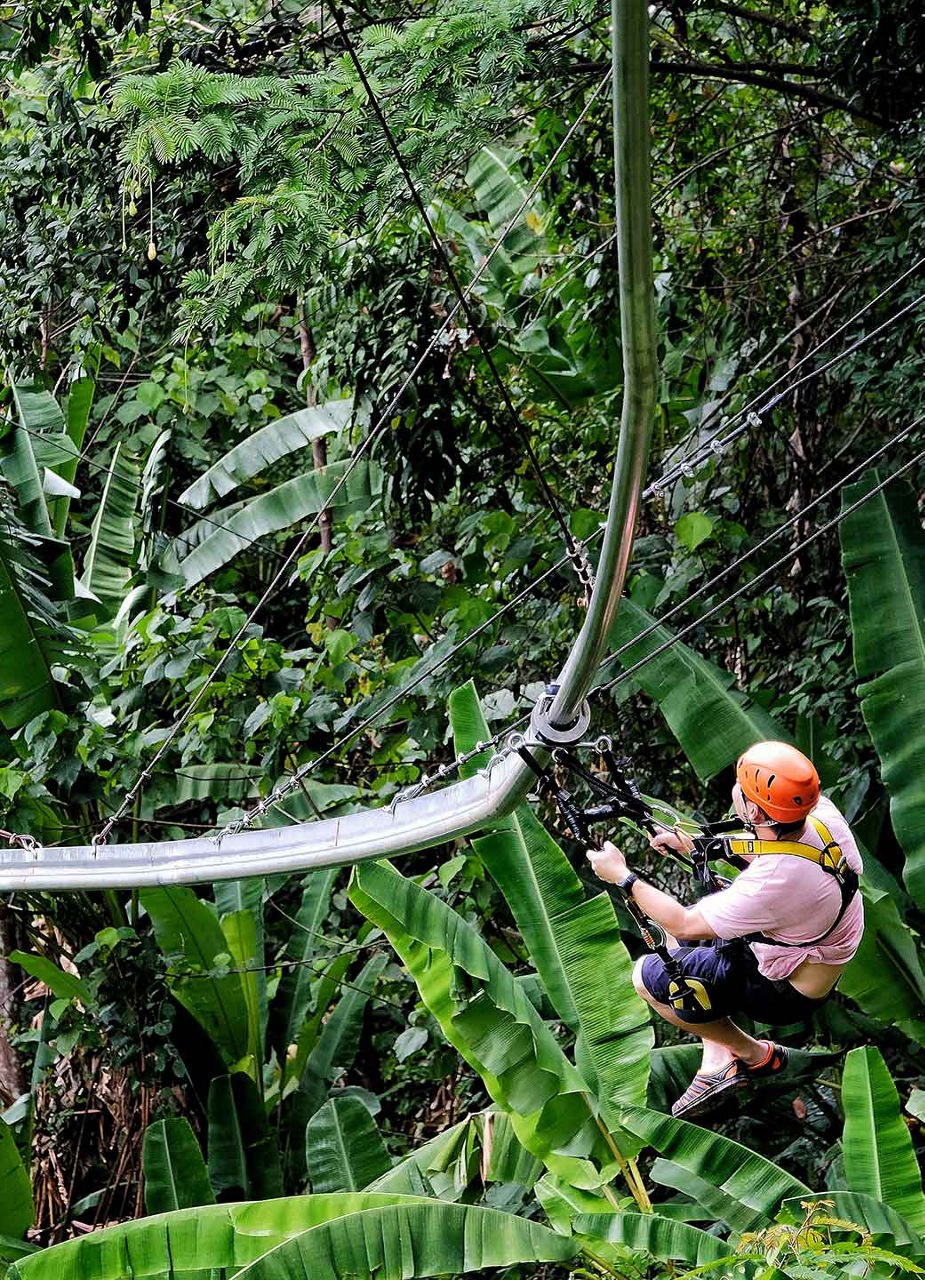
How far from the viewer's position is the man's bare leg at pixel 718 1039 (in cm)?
329

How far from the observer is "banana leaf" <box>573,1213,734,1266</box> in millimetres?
4227

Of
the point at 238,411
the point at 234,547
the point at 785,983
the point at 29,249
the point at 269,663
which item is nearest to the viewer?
the point at 785,983

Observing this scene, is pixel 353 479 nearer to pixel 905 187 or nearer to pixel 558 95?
pixel 558 95

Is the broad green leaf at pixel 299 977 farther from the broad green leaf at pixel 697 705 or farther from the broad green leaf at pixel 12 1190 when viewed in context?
the broad green leaf at pixel 697 705

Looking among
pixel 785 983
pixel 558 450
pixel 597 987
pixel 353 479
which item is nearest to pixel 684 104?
pixel 558 450

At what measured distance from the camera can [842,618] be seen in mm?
5543

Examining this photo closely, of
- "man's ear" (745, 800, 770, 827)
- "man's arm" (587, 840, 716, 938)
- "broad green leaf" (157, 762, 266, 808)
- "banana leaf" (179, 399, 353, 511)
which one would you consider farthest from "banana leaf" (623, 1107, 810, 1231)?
"banana leaf" (179, 399, 353, 511)

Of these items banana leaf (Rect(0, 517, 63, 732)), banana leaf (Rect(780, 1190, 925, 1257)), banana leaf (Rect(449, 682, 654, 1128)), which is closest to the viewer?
banana leaf (Rect(780, 1190, 925, 1257))

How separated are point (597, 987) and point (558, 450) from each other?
8.88 feet

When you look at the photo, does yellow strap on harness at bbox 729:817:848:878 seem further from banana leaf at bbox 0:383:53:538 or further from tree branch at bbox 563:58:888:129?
banana leaf at bbox 0:383:53:538

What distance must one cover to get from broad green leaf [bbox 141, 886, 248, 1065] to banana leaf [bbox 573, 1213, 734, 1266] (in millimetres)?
2440

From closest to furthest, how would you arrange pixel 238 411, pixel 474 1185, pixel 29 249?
pixel 29 249, pixel 474 1185, pixel 238 411

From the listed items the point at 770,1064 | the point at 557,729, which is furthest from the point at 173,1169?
the point at 557,729

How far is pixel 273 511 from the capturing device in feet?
25.4
